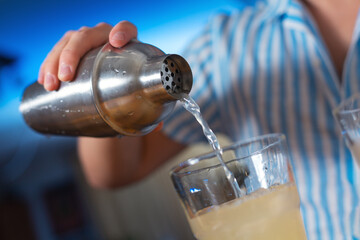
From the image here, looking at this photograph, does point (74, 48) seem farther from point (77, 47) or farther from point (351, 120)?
point (351, 120)

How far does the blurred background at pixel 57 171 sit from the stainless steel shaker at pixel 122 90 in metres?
2.16

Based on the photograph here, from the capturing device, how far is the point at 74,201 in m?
7.00

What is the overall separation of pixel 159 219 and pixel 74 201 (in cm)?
167

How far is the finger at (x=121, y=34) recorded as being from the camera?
0.63m

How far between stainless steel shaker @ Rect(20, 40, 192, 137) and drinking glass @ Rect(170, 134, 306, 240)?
0.11 m

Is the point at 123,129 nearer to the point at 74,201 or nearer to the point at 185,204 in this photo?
the point at 185,204

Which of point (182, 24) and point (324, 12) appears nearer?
point (324, 12)

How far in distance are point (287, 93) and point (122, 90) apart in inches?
27.6

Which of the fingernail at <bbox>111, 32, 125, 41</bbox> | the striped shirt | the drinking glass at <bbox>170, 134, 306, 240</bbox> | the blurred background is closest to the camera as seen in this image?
the drinking glass at <bbox>170, 134, 306, 240</bbox>

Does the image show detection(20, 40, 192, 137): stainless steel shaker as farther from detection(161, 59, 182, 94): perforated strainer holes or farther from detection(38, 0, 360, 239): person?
detection(38, 0, 360, 239): person

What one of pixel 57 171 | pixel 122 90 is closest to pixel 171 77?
pixel 122 90

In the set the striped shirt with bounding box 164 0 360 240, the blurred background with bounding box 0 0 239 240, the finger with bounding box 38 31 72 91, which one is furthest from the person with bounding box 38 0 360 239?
the blurred background with bounding box 0 0 239 240

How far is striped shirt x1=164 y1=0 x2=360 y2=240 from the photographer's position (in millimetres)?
1096

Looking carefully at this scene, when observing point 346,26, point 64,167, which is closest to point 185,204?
point 346,26
